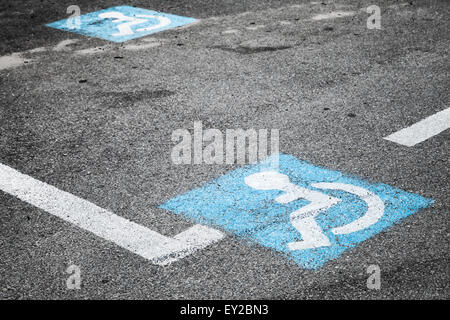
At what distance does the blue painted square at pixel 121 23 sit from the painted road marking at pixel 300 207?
4.72 m

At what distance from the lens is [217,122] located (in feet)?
22.2

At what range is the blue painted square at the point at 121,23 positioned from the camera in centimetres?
972

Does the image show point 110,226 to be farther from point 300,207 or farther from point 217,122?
point 217,122

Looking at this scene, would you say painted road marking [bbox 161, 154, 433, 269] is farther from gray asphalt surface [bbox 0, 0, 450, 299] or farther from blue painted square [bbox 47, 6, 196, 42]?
blue painted square [bbox 47, 6, 196, 42]

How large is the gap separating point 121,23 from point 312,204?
242 inches

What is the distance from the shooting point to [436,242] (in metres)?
4.67

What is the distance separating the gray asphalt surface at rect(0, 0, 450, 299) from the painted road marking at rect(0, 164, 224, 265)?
0.09m

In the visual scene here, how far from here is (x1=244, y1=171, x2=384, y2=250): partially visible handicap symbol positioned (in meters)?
4.80

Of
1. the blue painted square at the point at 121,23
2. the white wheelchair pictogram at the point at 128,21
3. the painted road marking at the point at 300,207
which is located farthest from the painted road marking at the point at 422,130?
the white wheelchair pictogram at the point at 128,21

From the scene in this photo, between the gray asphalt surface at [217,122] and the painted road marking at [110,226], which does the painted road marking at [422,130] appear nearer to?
the gray asphalt surface at [217,122]

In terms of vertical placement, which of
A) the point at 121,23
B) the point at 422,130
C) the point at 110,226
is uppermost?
the point at 121,23

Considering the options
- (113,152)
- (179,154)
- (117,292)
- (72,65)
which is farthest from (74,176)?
(72,65)

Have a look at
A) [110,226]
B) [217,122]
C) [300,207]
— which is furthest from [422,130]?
[110,226]

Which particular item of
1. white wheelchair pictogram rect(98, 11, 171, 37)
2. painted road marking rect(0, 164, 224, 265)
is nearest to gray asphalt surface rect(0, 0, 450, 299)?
painted road marking rect(0, 164, 224, 265)
